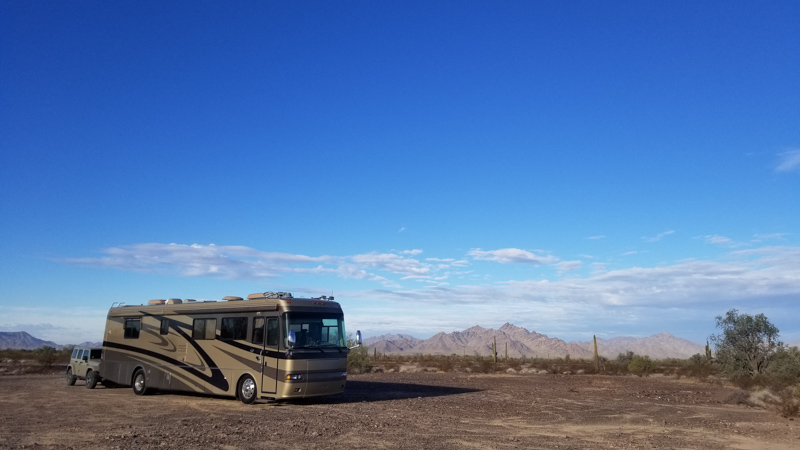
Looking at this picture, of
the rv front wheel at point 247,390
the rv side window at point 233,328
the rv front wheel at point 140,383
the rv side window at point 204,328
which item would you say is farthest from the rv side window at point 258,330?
the rv front wheel at point 140,383

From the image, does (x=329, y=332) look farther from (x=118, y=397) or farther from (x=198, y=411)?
(x=118, y=397)

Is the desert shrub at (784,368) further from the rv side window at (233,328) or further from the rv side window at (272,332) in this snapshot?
the rv side window at (233,328)

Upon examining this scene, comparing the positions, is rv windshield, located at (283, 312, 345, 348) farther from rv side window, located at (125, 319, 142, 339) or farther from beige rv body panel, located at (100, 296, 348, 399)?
rv side window, located at (125, 319, 142, 339)

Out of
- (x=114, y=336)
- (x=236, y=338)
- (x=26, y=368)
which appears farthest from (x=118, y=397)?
(x=26, y=368)

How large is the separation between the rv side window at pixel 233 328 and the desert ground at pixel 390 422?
2031 millimetres

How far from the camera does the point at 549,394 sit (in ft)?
77.7

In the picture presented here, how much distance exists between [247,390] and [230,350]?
1361 millimetres

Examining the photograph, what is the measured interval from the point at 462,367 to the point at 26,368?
3166 centimetres

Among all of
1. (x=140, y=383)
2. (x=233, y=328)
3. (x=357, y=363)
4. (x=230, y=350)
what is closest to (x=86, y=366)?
(x=140, y=383)

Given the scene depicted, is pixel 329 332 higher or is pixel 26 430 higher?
pixel 329 332

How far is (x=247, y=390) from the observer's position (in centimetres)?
1789

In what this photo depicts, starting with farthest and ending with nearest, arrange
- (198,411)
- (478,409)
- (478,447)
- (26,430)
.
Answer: (478,409)
(198,411)
(26,430)
(478,447)

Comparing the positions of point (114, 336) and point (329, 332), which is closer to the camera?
point (329, 332)

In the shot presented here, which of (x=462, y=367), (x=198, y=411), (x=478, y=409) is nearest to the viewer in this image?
(x=198, y=411)
